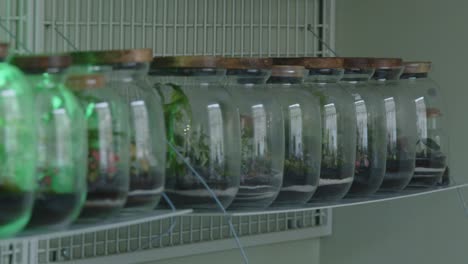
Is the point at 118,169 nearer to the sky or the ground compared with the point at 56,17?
nearer to the ground

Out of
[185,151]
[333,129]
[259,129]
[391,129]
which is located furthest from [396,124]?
[185,151]

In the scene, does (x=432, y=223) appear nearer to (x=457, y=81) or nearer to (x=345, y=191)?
(x=457, y=81)

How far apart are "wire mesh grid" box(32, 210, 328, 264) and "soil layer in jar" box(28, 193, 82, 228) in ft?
1.04

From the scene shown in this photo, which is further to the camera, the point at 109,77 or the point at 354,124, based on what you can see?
the point at 354,124

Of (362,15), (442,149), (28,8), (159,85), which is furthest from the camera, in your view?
(362,15)

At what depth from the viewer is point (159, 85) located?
43.2 inches

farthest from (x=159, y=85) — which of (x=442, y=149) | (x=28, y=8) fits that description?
(x=442, y=149)

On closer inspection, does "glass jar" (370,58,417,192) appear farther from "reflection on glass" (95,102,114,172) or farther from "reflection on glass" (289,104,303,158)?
"reflection on glass" (95,102,114,172)

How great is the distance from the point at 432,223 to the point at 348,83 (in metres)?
0.44

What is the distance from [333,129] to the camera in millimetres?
1234

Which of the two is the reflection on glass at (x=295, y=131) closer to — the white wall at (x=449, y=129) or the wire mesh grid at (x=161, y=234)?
the wire mesh grid at (x=161, y=234)

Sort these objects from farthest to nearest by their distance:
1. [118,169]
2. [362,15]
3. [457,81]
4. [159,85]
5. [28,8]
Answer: [362,15] < [457,81] < [28,8] < [159,85] < [118,169]

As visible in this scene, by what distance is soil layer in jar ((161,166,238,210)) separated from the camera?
1.08 m

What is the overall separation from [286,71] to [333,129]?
0.37ft
